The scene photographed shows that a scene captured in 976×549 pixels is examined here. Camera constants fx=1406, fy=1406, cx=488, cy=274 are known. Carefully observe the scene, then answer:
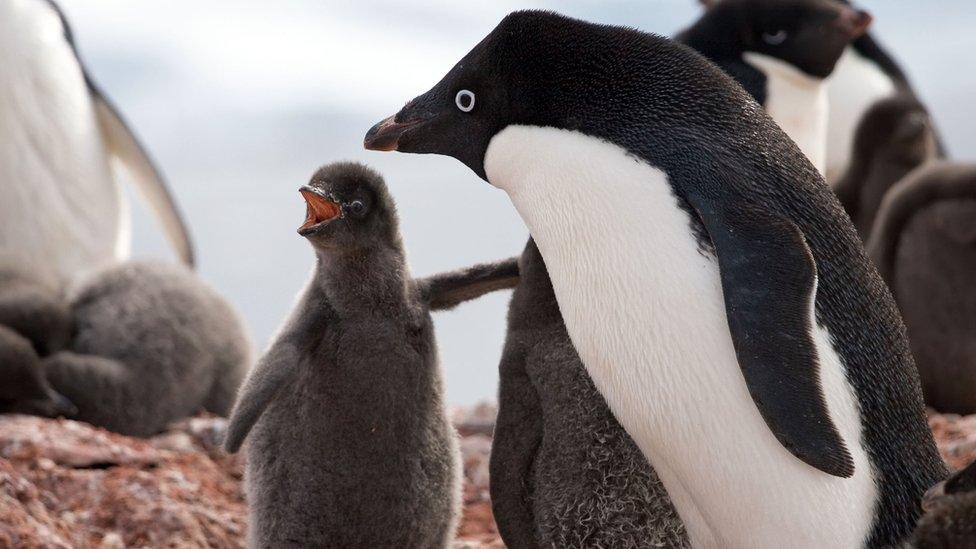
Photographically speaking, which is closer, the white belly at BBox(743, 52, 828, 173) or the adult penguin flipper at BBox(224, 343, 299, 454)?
the adult penguin flipper at BBox(224, 343, 299, 454)

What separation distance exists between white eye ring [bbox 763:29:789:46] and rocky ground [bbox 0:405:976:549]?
1.44m

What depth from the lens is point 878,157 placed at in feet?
21.7

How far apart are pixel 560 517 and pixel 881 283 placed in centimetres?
82

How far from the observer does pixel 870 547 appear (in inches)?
105

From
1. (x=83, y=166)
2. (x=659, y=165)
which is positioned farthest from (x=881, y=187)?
(x=659, y=165)

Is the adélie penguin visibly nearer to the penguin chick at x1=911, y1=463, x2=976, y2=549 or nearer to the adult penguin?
the penguin chick at x1=911, y1=463, x2=976, y2=549

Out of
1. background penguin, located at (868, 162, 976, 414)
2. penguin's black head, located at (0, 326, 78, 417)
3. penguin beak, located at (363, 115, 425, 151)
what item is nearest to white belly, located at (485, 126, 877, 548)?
penguin beak, located at (363, 115, 425, 151)

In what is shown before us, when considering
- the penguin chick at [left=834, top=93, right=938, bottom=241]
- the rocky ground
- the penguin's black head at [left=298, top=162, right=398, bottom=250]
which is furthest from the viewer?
the penguin chick at [left=834, top=93, right=938, bottom=241]

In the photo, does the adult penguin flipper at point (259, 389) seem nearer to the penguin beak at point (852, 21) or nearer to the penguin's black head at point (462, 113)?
the penguin's black head at point (462, 113)

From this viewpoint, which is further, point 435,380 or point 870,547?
point 435,380

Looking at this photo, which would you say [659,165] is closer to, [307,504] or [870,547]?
[870,547]

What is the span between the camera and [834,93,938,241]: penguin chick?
656cm

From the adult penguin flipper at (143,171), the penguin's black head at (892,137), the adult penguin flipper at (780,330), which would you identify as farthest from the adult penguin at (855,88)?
the adult penguin flipper at (780,330)

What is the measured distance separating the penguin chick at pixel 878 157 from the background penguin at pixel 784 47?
144 cm
